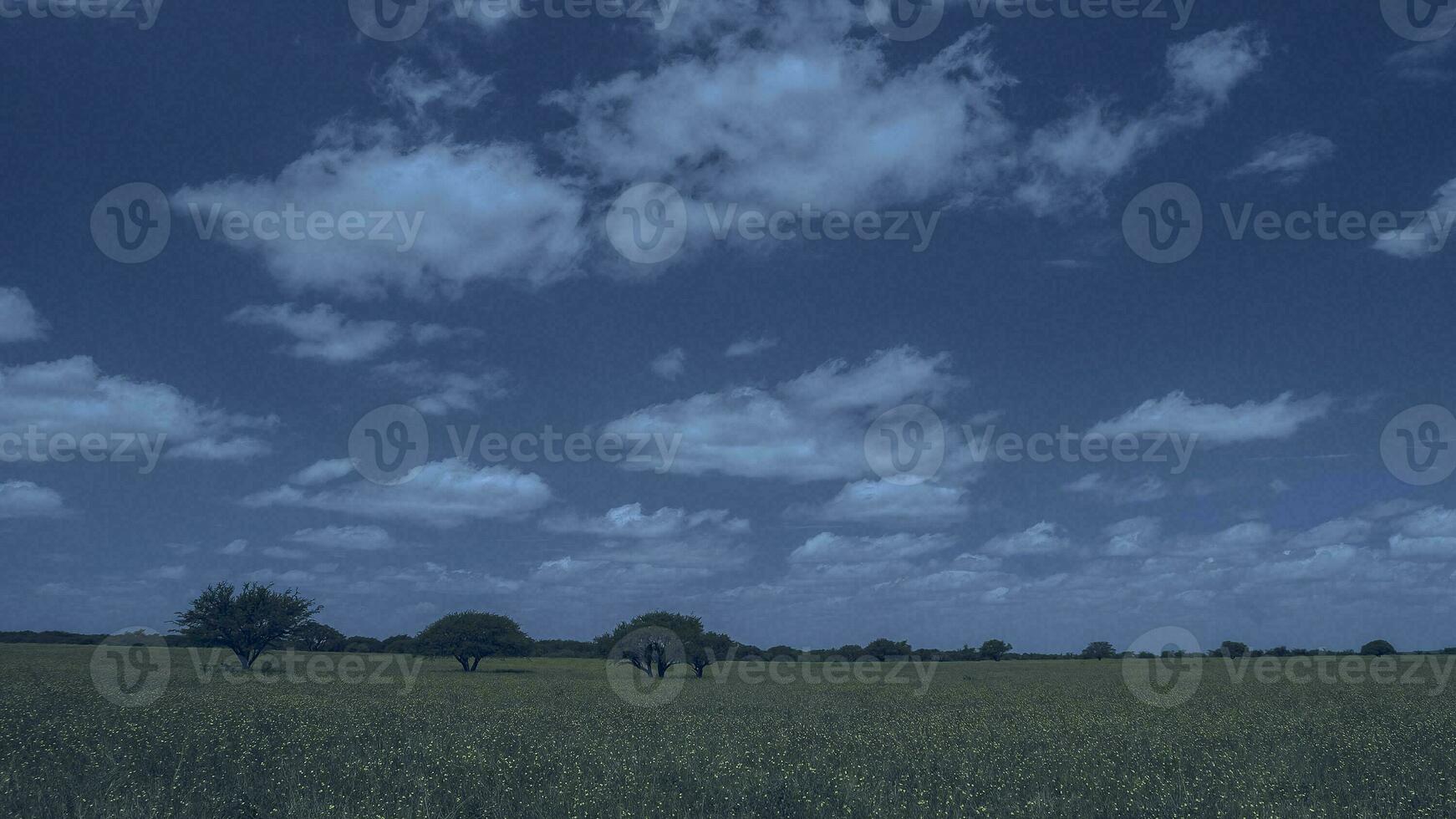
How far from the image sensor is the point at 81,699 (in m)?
26.1

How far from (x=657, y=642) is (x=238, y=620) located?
33787 millimetres

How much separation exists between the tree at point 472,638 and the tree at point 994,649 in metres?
86.7

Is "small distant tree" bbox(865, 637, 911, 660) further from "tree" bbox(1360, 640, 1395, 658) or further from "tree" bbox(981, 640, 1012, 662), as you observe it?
"tree" bbox(1360, 640, 1395, 658)

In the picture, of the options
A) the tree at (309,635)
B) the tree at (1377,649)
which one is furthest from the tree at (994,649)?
the tree at (309,635)

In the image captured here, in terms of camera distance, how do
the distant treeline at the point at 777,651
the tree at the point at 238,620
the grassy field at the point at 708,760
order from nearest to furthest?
the grassy field at the point at 708,760, the tree at the point at 238,620, the distant treeline at the point at 777,651

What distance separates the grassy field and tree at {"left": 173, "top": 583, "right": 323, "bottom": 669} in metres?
44.1

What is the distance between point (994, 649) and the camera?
469 ft

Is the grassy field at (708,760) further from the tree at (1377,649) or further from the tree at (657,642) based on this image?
the tree at (1377,649)

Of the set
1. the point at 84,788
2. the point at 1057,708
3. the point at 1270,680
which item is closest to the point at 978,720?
the point at 1057,708

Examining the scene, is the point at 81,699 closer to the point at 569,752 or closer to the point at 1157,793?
the point at 569,752

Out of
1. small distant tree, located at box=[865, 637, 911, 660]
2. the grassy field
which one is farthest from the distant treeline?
the grassy field

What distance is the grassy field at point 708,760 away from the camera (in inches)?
512

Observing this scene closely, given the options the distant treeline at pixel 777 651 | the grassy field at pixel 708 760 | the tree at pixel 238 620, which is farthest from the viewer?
the distant treeline at pixel 777 651

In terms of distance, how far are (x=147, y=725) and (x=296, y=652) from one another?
261ft
